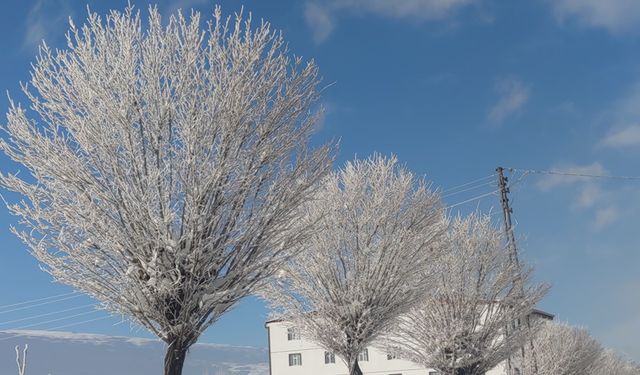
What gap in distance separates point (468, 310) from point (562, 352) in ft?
56.3

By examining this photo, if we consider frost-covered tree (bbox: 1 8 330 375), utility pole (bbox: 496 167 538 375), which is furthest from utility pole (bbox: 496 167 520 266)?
frost-covered tree (bbox: 1 8 330 375)

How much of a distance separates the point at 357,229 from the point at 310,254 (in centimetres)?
180

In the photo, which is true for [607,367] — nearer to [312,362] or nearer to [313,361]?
[313,361]

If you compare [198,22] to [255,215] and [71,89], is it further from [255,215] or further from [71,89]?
[255,215]

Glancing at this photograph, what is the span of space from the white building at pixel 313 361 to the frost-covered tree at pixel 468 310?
113 feet

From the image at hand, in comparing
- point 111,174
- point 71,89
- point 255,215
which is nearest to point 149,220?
point 111,174

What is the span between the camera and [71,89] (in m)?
10.9

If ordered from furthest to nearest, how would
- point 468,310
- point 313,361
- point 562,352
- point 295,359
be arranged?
point 295,359 < point 313,361 < point 562,352 < point 468,310

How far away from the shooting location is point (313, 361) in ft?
217

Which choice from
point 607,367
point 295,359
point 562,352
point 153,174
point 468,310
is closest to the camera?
point 153,174

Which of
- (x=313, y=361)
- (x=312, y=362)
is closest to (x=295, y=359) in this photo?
(x=312, y=362)

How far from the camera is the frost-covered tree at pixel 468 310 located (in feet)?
87.6

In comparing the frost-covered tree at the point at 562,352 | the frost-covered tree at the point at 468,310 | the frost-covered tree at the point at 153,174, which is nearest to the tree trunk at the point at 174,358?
the frost-covered tree at the point at 153,174

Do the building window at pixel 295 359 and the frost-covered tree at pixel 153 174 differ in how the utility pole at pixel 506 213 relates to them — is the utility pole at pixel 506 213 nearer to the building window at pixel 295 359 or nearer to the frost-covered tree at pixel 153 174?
the frost-covered tree at pixel 153 174
